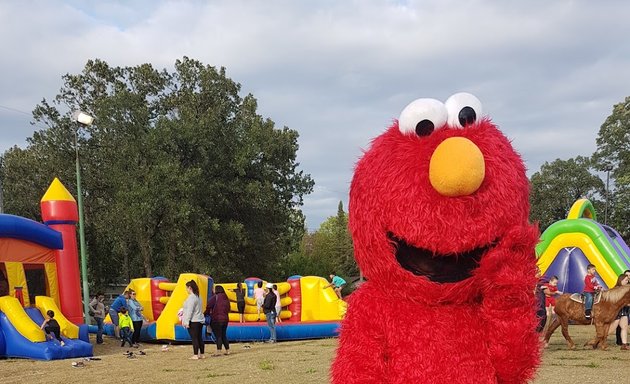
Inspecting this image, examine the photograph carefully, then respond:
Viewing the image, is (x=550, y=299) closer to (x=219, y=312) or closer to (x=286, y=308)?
(x=219, y=312)

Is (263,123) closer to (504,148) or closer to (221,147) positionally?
(221,147)

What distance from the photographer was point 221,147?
24203mm

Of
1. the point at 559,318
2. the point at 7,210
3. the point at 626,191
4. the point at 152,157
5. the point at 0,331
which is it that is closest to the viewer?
the point at 559,318

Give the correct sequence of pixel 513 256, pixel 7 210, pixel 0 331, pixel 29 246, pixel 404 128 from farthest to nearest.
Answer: pixel 7 210 → pixel 29 246 → pixel 0 331 → pixel 404 128 → pixel 513 256

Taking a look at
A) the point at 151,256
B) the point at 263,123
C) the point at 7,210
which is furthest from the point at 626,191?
the point at 7,210

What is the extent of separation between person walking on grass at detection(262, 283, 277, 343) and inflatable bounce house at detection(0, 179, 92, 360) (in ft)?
11.8

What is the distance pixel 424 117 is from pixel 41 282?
11816 millimetres

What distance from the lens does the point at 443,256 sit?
2934 mm

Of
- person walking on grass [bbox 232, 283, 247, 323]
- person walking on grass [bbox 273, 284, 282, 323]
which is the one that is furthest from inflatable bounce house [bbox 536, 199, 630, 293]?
person walking on grass [bbox 232, 283, 247, 323]

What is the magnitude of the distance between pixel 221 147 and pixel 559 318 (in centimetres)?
1649

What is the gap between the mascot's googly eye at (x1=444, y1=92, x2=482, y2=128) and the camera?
3049mm

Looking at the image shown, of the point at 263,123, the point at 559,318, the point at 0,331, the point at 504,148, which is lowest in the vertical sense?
the point at 559,318

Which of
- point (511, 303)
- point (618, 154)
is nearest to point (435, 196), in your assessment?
point (511, 303)

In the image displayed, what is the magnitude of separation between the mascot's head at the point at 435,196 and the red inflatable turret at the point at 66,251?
38.0 ft
